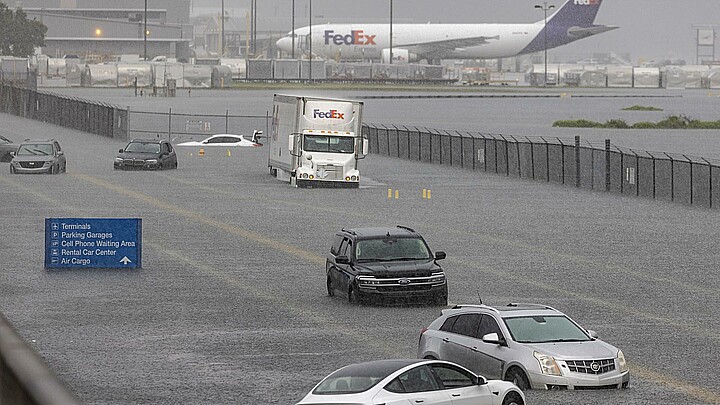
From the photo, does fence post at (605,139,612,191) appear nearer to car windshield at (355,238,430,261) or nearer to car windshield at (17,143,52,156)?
car windshield at (17,143,52,156)

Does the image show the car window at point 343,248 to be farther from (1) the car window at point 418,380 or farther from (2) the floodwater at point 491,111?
(2) the floodwater at point 491,111

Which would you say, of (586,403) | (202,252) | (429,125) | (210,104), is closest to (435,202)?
(202,252)

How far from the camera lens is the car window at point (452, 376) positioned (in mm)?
15562

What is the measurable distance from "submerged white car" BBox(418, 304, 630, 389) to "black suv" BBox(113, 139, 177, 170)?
5015 centimetres

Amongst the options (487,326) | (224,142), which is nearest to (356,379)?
(487,326)

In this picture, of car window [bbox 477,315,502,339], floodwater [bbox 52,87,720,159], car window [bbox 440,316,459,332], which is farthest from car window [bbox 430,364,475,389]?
floodwater [bbox 52,87,720,159]

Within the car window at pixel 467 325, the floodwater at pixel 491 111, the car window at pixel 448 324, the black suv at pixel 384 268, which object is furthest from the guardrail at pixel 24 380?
the floodwater at pixel 491 111

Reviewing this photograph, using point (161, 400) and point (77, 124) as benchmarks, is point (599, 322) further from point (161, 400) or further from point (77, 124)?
point (77, 124)

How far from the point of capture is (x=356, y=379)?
1487cm

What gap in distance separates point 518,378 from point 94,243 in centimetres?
1813

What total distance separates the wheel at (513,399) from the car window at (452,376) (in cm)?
52

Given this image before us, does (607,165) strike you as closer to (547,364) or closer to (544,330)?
(544,330)

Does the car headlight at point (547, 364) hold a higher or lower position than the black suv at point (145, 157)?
lower

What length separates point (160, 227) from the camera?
43781mm
